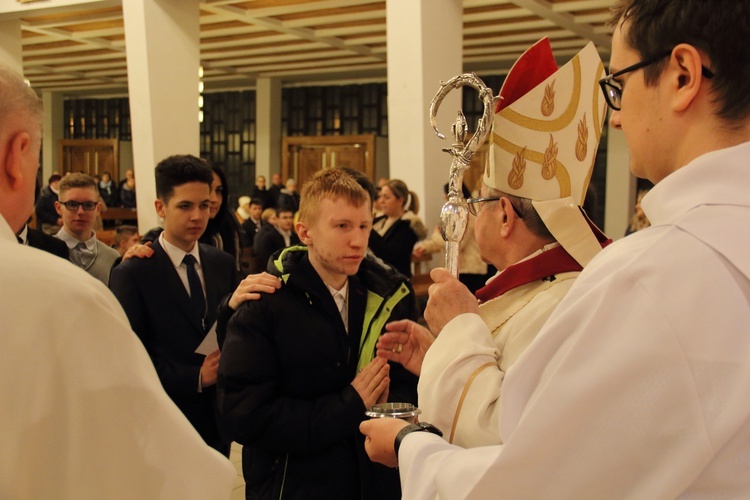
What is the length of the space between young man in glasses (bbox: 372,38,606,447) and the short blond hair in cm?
62

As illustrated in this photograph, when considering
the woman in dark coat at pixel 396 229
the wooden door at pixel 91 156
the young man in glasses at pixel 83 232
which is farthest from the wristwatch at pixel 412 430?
the wooden door at pixel 91 156

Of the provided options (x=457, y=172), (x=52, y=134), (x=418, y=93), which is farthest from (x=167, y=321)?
(x=52, y=134)

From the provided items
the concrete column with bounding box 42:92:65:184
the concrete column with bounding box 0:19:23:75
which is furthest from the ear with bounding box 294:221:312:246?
the concrete column with bounding box 42:92:65:184

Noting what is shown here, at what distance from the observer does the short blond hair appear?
2.49 meters

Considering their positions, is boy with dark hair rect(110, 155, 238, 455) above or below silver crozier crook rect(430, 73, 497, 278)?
below

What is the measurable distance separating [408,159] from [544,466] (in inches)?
245

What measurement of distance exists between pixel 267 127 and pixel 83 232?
45.6 feet

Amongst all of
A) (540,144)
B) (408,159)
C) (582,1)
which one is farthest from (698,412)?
(582,1)

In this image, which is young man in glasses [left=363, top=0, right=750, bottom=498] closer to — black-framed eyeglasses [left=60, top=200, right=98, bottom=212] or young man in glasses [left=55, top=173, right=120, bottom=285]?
young man in glasses [left=55, top=173, right=120, bottom=285]

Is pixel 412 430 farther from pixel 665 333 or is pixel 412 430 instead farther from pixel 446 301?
pixel 665 333

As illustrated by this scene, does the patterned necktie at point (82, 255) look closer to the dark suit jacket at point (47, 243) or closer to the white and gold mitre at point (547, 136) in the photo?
the dark suit jacket at point (47, 243)

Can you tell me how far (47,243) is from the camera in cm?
359

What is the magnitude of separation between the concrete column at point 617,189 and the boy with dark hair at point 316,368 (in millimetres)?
12266

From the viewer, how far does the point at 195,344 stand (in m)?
2.90
